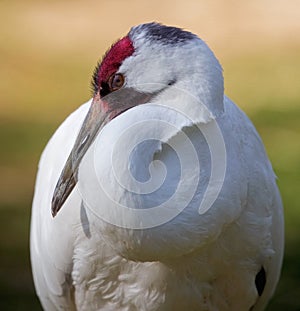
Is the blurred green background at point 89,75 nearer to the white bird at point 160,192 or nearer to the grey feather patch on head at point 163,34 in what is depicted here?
the white bird at point 160,192

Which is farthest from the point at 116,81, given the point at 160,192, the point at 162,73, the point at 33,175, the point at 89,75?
the point at 89,75

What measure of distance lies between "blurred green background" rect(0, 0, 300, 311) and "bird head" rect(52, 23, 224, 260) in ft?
7.91

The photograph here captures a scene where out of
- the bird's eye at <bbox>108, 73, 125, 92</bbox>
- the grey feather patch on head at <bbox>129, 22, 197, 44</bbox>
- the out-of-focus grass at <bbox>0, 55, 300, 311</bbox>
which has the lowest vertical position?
the out-of-focus grass at <bbox>0, 55, 300, 311</bbox>

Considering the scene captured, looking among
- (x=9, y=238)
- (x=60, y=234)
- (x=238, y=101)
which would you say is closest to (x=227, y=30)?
(x=238, y=101)

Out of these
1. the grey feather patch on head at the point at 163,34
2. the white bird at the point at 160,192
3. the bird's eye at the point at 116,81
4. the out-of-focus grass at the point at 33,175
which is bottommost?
the out-of-focus grass at the point at 33,175

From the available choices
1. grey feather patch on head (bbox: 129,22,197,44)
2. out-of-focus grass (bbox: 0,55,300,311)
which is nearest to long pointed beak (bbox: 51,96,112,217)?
grey feather patch on head (bbox: 129,22,197,44)

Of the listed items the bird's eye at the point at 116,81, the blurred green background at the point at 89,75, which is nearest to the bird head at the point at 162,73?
the bird's eye at the point at 116,81

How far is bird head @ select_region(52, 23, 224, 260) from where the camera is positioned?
3.21m

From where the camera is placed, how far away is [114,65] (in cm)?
332

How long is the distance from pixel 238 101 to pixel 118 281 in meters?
4.63

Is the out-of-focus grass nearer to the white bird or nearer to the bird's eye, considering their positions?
the white bird

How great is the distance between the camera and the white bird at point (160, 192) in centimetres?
321

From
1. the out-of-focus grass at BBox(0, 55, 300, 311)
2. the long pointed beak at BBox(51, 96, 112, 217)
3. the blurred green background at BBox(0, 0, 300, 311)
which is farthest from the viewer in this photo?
the blurred green background at BBox(0, 0, 300, 311)

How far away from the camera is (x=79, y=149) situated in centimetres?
349
